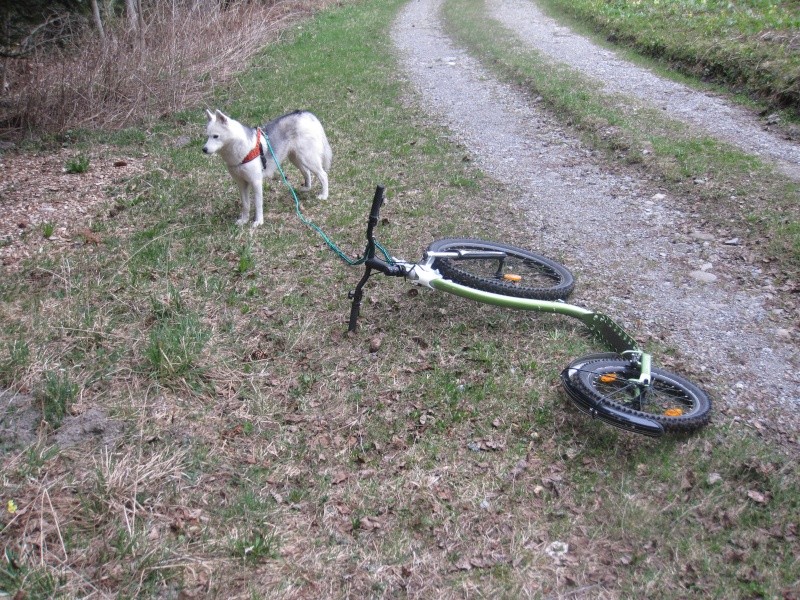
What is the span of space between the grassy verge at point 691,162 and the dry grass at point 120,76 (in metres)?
6.09

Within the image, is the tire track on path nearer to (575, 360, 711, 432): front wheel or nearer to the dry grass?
(575, 360, 711, 432): front wheel

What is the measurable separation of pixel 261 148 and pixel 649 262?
386cm

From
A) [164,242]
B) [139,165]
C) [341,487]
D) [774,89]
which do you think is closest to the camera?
[341,487]

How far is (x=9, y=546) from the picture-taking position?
114 inches

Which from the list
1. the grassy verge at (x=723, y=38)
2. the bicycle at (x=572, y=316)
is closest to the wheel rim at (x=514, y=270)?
the bicycle at (x=572, y=316)

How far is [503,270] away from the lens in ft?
17.2

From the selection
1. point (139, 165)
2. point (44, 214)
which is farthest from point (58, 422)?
point (139, 165)

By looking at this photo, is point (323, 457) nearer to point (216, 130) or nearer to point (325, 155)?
point (216, 130)

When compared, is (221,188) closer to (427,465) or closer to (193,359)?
(193,359)

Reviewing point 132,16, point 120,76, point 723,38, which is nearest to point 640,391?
point 120,76

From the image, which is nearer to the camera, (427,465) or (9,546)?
(9,546)

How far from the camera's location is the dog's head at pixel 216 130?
563 centimetres

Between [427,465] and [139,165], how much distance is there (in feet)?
21.1

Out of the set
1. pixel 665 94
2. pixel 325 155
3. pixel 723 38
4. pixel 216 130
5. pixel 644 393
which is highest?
pixel 723 38
